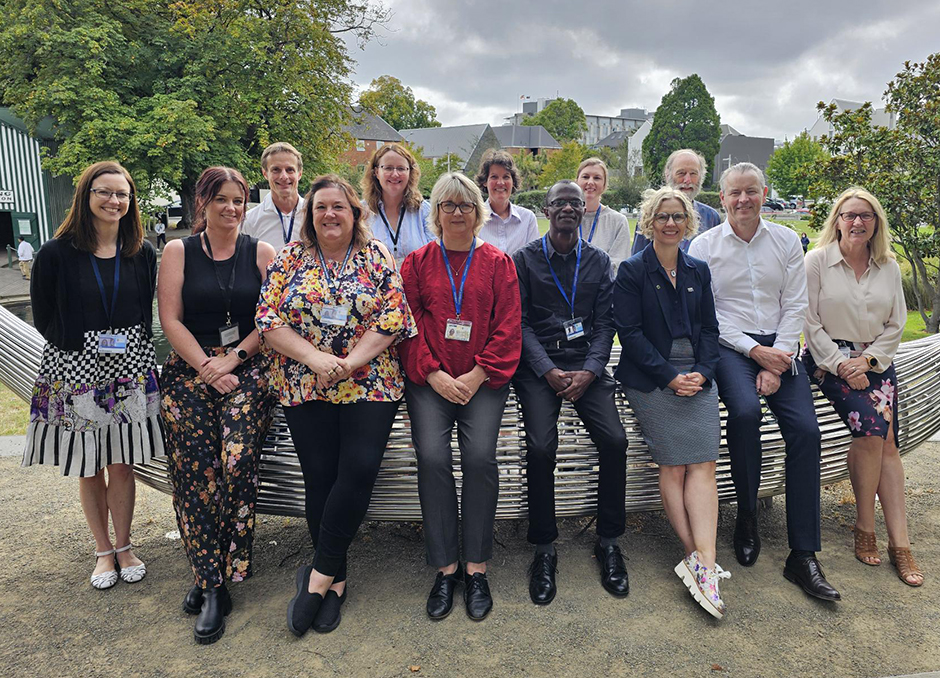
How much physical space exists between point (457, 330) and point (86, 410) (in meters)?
1.74

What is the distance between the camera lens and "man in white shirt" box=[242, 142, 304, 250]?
14.1ft

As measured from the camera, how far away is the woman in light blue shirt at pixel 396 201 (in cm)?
418

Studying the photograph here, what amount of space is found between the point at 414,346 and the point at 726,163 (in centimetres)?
6999

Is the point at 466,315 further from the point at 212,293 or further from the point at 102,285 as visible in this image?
the point at 102,285

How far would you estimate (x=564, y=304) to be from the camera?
362 centimetres

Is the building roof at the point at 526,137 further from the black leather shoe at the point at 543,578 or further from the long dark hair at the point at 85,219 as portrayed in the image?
the black leather shoe at the point at 543,578

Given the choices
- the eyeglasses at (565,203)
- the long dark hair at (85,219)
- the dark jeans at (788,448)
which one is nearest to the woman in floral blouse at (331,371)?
the long dark hair at (85,219)

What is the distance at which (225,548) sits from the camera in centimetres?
317

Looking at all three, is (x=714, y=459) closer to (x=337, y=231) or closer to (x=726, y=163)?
(x=337, y=231)

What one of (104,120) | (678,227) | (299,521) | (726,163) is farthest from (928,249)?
(726,163)

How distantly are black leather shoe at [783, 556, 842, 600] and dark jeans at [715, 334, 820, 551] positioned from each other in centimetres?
8

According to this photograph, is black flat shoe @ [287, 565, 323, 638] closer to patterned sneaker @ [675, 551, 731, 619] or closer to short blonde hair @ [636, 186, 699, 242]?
patterned sneaker @ [675, 551, 731, 619]

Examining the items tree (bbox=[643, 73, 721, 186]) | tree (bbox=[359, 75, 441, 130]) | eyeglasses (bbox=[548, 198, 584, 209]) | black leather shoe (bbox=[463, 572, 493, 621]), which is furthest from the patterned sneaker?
tree (bbox=[643, 73, 721, 186])

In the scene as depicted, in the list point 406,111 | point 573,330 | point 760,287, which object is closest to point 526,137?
point 406,111
